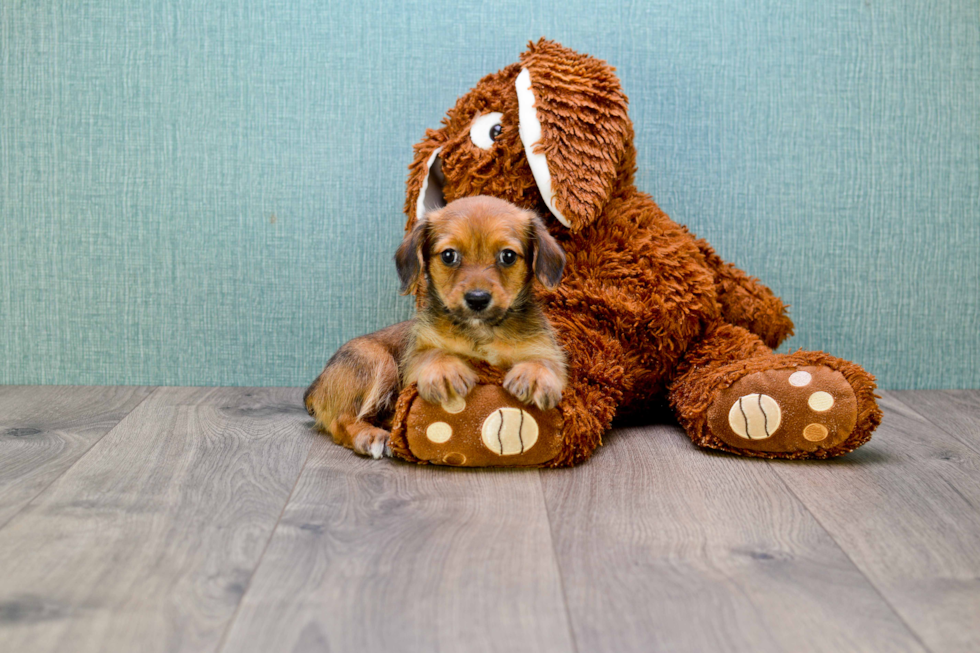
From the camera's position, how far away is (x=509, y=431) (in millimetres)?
1995

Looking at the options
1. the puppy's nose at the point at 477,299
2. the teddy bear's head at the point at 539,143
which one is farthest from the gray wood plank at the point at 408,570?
the teddy bear's head at the point at 539,143

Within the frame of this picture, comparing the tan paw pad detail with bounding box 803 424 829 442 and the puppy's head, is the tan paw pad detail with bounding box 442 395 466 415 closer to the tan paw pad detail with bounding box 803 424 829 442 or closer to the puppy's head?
the puppy's head

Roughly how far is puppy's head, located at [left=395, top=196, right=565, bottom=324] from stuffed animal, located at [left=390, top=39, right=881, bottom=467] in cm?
19

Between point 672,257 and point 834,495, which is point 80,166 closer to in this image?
point 672,257

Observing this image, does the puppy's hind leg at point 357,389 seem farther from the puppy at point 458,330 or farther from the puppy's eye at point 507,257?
the puppy's eye at point 507,257

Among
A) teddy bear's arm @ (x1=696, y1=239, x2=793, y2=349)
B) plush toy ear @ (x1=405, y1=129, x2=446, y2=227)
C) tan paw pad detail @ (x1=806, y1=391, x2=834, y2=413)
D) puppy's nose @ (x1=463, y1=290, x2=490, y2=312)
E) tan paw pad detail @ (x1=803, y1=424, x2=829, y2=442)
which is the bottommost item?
tan paw pad detail @ (x1=803, y1=424, x2=829, y2=442)

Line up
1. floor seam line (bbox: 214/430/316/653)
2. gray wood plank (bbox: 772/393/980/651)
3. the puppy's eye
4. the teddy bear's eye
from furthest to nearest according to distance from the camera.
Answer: the teddy bear's eye → the puppy's eye → gray wood plank (bbox: 772/393/980/651) → floor seam line (bbox: 214/430/316/653)

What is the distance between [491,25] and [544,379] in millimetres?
1349

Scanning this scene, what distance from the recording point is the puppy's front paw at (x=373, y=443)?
214 cm

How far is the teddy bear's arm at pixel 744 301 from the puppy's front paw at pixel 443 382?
92 centimetres

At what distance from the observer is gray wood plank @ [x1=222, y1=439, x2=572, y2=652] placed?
1.26m

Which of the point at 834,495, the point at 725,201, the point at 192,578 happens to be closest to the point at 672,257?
the point at 725,201

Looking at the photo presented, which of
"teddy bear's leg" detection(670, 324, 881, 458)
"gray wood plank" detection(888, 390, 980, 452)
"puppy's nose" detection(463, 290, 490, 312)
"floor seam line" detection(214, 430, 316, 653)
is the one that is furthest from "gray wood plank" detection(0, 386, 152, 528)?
"gray wood plank" detection(888, 390, 980, 452)

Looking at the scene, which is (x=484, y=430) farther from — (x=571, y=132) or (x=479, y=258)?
(x=571, y=132)
